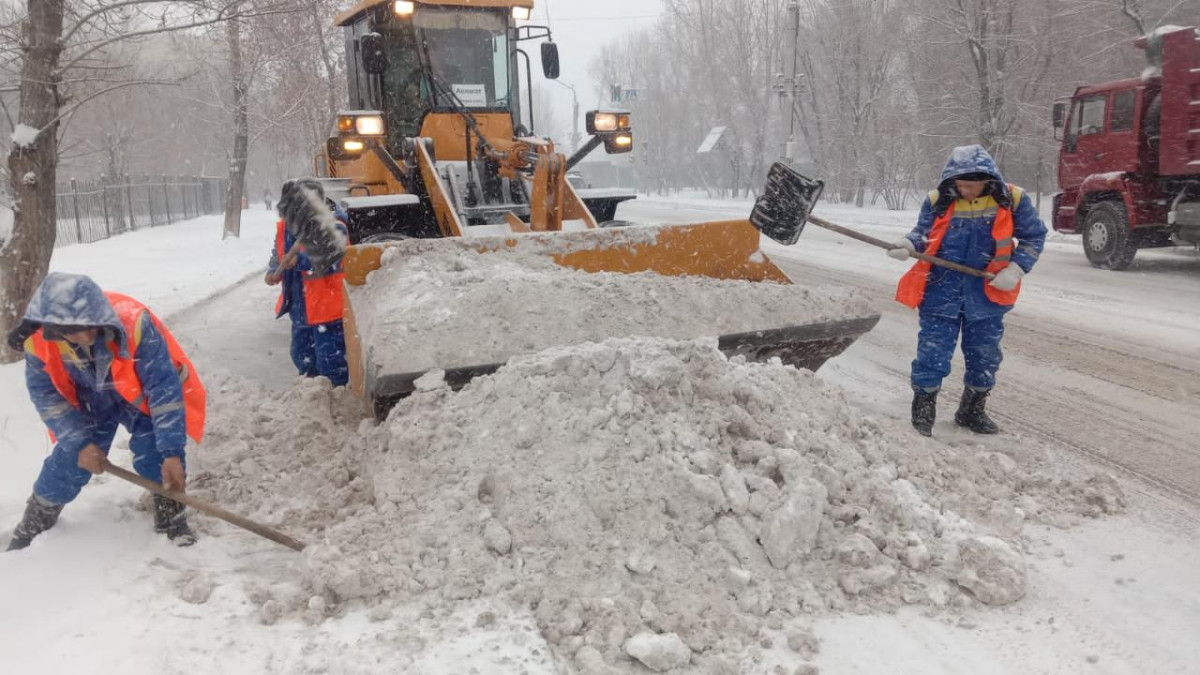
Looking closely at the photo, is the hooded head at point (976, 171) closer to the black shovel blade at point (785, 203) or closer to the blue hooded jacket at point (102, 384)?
the black shovel blade at point (785, 203)

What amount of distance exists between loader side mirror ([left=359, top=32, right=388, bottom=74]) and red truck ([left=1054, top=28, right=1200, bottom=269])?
381 inches

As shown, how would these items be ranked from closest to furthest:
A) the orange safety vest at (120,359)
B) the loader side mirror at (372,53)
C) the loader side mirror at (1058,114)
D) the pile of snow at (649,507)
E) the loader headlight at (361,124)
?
the pile of snow at (649,507), the orange safety vest at (120,359), the loader headlight at (361,124), the loader side mirror at (372,53), the loader side mirror at (1058,114)

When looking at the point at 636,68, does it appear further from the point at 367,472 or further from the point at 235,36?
the point at 367,472

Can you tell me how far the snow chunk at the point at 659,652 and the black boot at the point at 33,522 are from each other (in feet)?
8.36

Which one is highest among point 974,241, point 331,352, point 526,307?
point 974,241

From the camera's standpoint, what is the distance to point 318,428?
4.62 metres

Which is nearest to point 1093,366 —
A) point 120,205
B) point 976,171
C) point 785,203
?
point 976,171

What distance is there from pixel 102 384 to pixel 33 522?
0.71 m

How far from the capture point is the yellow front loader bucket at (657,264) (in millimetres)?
4301

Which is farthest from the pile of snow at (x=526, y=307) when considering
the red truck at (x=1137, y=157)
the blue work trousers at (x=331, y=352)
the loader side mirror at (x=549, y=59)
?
the red truck at (x=1137, y=157)

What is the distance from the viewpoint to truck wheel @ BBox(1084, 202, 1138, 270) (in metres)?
11.1

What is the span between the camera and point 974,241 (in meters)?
4.71

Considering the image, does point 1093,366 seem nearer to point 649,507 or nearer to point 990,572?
point 990,572

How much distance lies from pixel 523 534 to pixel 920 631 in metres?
1.46
